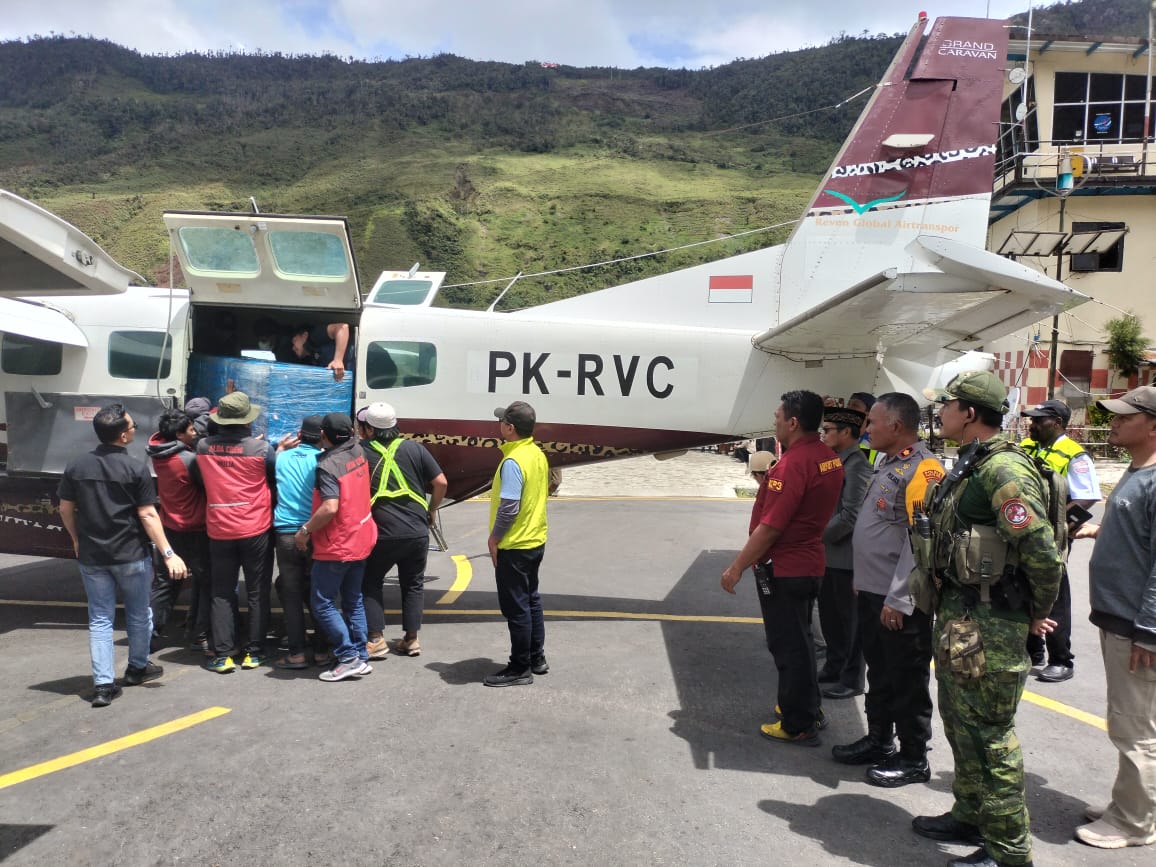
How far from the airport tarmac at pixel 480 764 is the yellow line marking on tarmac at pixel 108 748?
2 centimetres

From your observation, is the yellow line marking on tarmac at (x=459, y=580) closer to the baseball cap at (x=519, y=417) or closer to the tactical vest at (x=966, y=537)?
the baseball cap at (x=519, y=417)

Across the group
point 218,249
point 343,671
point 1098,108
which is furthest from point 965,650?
point 1098,108

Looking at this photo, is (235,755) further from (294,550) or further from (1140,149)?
(1140,149)

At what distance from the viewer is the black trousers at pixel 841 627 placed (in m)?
4.80

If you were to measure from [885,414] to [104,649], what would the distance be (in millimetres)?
4779

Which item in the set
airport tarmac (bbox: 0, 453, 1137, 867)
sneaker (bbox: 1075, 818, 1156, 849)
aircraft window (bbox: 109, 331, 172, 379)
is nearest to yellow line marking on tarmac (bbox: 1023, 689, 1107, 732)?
airport tarmac (bbox: 0, 453, 1137, 867)

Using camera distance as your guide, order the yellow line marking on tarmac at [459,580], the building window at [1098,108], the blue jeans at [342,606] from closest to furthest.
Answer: the blue jeans at [342,606] → the yellow line marking on tarmac at [459,580] → the building window at [1098,108]

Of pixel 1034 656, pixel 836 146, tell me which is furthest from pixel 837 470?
pixel 836 146

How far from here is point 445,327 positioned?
6.79 metres

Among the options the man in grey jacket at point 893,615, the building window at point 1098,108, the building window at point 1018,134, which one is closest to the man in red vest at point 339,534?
the man in grey jacket at point 893,615

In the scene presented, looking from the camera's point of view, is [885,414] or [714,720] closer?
[885,414]

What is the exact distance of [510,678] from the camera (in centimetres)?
482

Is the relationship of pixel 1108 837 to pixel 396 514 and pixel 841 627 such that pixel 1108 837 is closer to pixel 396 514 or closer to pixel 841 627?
pixel 841 627

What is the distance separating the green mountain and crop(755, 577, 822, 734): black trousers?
1387 inches
